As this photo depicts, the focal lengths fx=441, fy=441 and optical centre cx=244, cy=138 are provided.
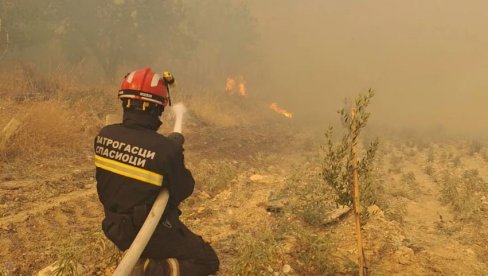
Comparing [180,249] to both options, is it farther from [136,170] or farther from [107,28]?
[107,28]

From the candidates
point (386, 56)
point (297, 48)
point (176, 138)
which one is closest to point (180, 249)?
point (176, 138)

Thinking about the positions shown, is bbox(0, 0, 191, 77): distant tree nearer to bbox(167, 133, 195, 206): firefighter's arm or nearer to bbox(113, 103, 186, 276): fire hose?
bbox(167, 133, 195, 206): firefighter's arm

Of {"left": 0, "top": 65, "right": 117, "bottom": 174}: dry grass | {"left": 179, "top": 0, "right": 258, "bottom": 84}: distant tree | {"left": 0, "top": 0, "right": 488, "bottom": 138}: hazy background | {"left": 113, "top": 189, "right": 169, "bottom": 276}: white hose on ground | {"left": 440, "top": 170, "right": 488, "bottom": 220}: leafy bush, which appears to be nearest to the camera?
{"left": 113, "top": 189, "right": 169, "bottom": 276}: white hose on ground

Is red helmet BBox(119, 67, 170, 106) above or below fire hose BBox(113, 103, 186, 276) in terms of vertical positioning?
above

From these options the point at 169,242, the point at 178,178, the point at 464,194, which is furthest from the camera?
the point at 464,194

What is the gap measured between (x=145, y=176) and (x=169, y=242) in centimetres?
60

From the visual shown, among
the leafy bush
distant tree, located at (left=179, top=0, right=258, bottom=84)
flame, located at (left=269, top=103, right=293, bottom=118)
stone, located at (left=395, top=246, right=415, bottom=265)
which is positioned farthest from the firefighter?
distant tree, located at (left=179, top=0, right=258, bottom=84)

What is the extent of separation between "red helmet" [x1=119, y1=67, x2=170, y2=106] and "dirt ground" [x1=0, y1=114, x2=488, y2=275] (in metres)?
1.83

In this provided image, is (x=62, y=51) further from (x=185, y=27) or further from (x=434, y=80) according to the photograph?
(x=434, y=80)

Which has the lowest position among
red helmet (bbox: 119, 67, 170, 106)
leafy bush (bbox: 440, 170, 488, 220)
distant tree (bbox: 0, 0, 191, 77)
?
leafy bush (bbox: 440, 170, 488, 220)

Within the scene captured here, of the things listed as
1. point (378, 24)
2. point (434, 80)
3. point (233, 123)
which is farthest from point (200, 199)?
point (378, 24)

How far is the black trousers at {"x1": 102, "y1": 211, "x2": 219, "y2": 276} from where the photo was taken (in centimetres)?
324

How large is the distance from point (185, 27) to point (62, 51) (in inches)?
394

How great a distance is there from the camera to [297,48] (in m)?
60.9
